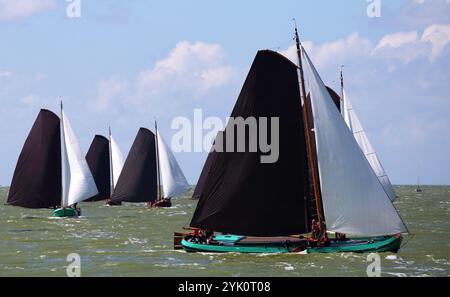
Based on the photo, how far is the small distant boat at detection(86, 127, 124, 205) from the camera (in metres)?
109

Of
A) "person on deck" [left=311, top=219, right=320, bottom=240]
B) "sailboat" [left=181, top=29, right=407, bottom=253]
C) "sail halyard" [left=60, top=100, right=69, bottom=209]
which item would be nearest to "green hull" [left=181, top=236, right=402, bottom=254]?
"sailboat" [left=181, top=29, right=407, bottom=253]

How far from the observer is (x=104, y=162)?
4392 inches

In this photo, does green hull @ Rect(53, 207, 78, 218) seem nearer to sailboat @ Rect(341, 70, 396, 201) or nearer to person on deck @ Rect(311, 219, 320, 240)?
sailboat @ Rect(341, 70, 396, 201)

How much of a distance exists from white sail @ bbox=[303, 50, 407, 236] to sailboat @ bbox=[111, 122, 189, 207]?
64698 millimetres

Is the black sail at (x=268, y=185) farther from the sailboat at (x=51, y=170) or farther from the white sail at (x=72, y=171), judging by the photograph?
the white sail at (x=72, y=171)

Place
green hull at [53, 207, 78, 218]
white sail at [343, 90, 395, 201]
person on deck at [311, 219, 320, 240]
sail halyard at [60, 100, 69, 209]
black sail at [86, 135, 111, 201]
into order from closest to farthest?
person on deck at [311, 219, 320, 240] → white sail at [343, 90, 395, 201] → sail halyard at [60, 100, 69, 209] → green hull at [53, 207, 78, 218] → black sail at [86, 135, 111, 201]

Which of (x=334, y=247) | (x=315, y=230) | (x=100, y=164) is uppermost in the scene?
(x=100, y=164)

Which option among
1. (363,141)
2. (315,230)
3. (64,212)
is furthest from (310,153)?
(64,212)

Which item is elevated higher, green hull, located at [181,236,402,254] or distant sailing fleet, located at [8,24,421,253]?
distant sailing fleet, located at [8,24,421,253]

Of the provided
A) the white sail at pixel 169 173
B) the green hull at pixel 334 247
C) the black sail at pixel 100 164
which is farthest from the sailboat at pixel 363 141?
the black sail at pixel 100 164

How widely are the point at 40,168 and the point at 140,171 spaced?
25.9m

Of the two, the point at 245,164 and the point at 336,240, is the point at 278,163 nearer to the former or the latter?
the point at 245,164

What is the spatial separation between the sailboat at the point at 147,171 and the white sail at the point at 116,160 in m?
9.36

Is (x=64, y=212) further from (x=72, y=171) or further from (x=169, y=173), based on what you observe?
(x=169, y=173)
